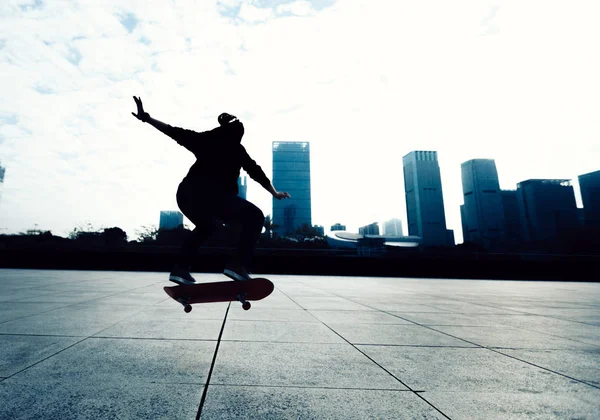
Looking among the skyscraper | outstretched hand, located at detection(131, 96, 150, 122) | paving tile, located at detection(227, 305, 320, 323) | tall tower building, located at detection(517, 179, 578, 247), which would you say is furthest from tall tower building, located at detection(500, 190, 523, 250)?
outstretched hand, located at detection(131, 96, 150, 122)

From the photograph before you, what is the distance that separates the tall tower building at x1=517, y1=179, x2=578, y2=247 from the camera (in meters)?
137

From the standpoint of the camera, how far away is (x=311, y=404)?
7.03 ft

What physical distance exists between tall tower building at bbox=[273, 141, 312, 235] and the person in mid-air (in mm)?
164330

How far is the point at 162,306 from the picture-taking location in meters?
6.38

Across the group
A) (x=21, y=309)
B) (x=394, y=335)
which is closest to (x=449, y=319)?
(x=394, y=335)

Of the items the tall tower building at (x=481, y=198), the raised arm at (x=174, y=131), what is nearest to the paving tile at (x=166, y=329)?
the raised arm at (x=174, y=131)

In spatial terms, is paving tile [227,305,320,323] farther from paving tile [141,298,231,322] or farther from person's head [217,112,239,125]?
person's head [217,112,239,125]

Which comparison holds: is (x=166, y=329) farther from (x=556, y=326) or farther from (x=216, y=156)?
(x=556, y=326)

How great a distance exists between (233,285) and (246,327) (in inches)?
31.7

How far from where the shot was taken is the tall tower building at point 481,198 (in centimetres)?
17321

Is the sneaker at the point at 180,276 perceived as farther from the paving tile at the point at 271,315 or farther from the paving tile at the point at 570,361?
the paving tile at the point at 570,361

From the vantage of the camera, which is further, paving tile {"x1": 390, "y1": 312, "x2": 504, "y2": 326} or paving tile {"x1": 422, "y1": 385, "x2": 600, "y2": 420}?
paving tile {"x1": 390, "y1": 312, "x2": 504, "y2": 326}

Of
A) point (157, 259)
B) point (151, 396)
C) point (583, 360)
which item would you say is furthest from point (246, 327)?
point (157, 259)

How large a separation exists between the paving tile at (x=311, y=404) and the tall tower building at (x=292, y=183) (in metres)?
166
